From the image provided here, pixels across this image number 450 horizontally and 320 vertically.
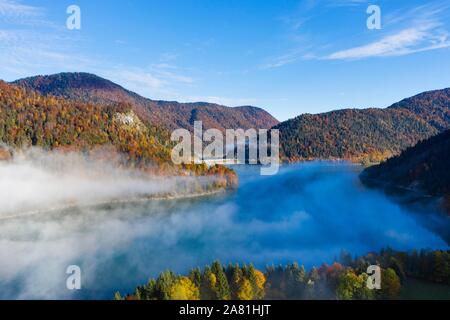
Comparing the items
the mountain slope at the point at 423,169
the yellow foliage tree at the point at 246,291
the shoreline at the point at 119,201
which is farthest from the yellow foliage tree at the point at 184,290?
the mountain slope at the point at 423,169

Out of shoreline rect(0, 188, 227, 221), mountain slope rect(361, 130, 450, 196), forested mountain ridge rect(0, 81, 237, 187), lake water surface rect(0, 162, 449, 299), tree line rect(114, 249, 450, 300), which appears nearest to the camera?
tree line rect(114, 249, 450, 300)

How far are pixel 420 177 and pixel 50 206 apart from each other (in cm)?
8891

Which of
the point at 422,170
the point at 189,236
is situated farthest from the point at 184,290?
the point at 422,170

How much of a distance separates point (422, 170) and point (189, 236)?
207 feet

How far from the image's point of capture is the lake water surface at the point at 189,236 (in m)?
48.3

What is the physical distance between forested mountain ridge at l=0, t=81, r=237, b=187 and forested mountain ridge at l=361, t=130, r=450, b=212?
151 feet

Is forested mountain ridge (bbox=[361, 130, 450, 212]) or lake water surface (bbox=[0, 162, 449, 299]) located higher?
forested mountain ridge (bbox=[361, 130, 450, 212])

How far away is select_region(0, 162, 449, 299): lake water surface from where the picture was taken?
48.3 m

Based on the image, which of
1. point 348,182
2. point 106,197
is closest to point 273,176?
point 348,182

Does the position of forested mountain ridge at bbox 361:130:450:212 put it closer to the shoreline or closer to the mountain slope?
the mountain slope

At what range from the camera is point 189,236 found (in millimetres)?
66625

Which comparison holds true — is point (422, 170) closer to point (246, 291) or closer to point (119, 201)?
point (119, 201)

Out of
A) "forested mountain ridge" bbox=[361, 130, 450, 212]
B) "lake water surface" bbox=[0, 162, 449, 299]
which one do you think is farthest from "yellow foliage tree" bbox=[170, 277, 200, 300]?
"forested mountain ridge" bbox=[361, 130, 450, 212]
